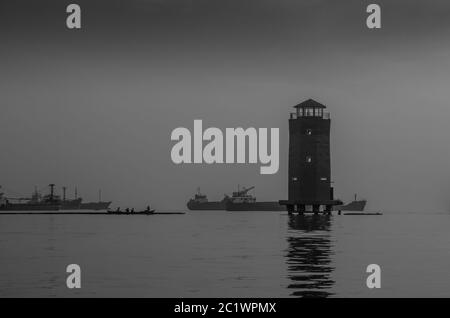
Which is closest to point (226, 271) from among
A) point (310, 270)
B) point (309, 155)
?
point (310, 270)

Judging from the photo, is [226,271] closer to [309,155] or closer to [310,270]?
[310,270]

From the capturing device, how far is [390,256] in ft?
191

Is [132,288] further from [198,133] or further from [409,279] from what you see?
[198,133]

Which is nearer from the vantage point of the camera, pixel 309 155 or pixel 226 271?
pixel 226 271

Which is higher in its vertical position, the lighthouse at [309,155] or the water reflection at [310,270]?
the lighthouse at [309,155]

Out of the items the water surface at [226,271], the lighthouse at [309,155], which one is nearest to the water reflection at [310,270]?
the water surface at [226,271]

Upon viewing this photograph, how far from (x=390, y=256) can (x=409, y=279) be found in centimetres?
1736

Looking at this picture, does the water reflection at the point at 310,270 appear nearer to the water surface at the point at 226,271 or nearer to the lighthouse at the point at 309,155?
the water surface at the point at 226,271

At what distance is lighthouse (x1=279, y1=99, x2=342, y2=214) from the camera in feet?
521

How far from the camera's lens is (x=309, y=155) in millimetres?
159000

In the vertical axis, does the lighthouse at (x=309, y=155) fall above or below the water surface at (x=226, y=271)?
above

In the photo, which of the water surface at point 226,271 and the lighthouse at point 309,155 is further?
the lighthouse at point 309,155

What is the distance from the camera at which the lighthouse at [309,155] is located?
159 metres
